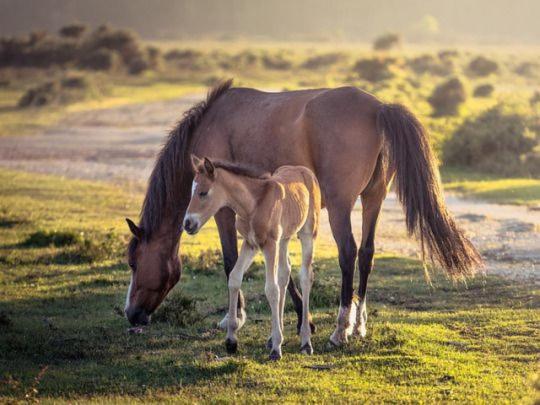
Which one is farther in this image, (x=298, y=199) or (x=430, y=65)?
(x=430, y=65)

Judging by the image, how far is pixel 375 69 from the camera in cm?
4612

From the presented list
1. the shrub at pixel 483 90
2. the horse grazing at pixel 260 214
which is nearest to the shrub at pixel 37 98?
the shrub at pixel 483 90

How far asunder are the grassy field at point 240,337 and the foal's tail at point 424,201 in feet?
2.57

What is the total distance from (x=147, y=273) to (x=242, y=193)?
1665mm

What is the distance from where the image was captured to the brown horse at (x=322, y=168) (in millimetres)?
8508

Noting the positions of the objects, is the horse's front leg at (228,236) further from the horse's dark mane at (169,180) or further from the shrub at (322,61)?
the shrub at (322,61)

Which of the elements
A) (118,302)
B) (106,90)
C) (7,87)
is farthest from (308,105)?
(7,87)

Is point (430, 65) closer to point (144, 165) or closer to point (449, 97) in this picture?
point (449, 97)

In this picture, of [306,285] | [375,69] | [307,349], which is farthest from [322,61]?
[307,349]

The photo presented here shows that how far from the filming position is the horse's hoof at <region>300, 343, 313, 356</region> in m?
8.29

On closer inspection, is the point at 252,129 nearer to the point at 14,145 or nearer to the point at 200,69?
the point at 14,145

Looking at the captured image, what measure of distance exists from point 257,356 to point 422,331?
174cm

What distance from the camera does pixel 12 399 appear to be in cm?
696

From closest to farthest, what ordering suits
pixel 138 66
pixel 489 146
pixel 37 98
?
pixel 489 146, pixel 37 98, pixel 138 66
